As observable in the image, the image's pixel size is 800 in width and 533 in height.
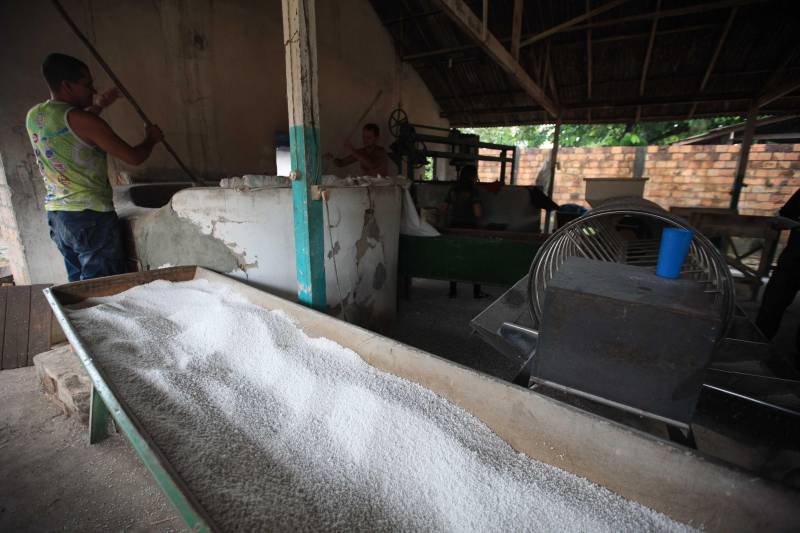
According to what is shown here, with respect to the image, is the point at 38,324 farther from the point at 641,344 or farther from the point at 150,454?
the point at 641,344

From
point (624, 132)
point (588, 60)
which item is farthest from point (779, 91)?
point (624, 132)

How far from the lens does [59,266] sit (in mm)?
3346

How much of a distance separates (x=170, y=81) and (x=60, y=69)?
1855mm

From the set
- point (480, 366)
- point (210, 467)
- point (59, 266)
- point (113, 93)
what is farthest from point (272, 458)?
point (59, 266)

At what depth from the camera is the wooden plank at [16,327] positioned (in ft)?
8.46

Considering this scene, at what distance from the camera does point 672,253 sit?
3.69ft

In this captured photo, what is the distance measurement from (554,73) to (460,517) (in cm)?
801

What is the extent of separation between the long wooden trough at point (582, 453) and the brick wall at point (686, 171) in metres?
9.32

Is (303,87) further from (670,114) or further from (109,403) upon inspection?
(670,114)


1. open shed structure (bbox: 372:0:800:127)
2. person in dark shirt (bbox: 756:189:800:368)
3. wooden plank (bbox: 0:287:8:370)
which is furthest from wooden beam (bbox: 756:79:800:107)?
wooden plank (bbox: 0:287:8:370)

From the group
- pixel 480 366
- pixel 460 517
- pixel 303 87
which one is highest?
pixel 303 87

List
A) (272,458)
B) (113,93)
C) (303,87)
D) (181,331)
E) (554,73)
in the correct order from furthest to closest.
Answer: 1. (554,73)
2. (113,93)
3. (303,87)
4. (181,331)
5. (272,458)

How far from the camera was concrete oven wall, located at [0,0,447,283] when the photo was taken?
2988 mm

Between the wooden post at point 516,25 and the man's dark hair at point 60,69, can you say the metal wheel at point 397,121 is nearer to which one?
the wooden post at point 516,25
